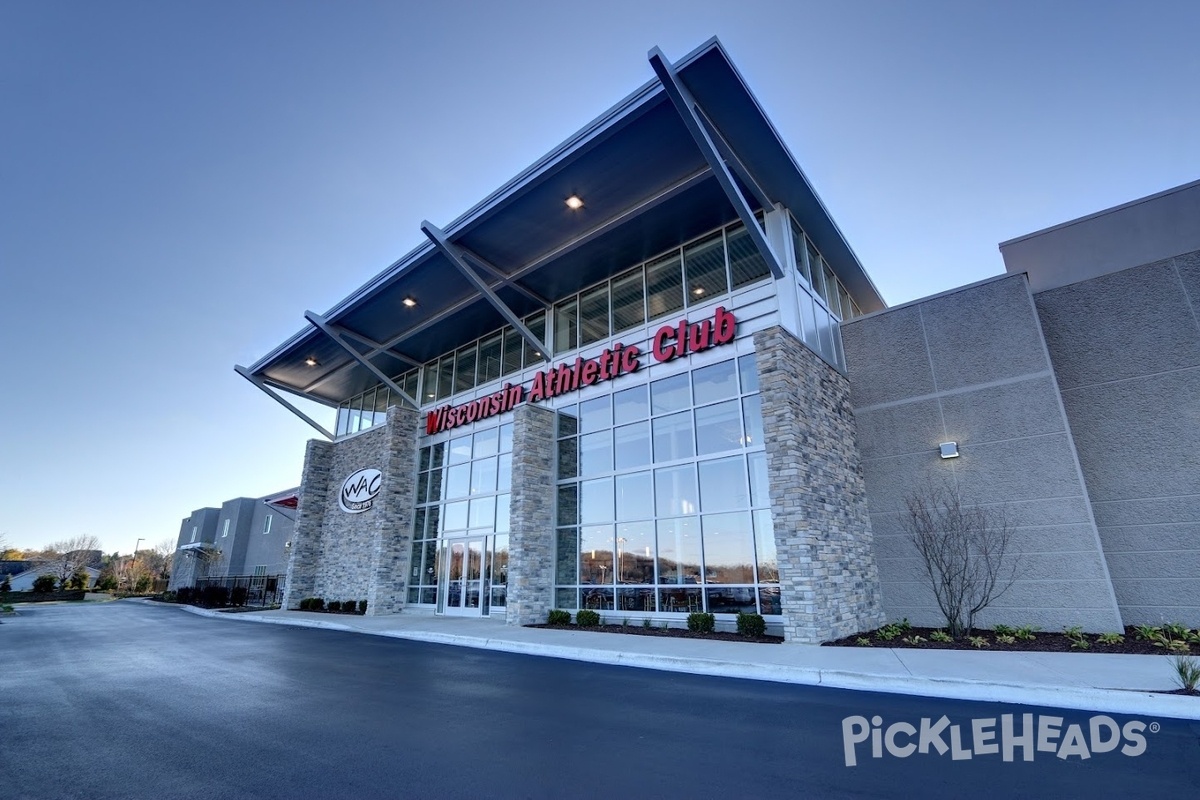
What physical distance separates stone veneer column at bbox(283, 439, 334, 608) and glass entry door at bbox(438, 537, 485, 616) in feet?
27.8

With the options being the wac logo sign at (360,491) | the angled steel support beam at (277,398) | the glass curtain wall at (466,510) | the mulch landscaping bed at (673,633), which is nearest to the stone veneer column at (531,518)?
the mulch landscaping bed at (673,633)

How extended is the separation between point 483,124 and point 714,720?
1660 cm

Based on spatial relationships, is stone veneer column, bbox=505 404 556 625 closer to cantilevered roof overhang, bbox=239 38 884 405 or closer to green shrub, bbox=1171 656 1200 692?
cantilevered roof overhang, bbox=239 38 884 405

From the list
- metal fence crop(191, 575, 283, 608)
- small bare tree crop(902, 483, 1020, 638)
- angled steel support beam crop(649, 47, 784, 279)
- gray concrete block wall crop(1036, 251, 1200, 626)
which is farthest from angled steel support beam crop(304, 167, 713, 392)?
metal fence crop(191, 575, 283, 608)

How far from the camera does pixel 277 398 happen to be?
77.1 ft

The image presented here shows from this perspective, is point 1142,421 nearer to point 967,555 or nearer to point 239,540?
point 967,555

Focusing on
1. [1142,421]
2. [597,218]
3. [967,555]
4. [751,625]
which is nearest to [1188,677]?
[967,555]

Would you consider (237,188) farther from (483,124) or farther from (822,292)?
(822,292)

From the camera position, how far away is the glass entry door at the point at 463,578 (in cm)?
1670

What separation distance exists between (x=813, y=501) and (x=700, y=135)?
7730mm

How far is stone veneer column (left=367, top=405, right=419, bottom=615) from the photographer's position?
18.5 metres

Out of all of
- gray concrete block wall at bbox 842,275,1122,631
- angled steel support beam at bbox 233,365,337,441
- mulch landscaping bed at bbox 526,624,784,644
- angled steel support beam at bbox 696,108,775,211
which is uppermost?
angled steel support beam at bbox 696,108,775,211

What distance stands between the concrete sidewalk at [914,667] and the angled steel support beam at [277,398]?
16916 millimetres

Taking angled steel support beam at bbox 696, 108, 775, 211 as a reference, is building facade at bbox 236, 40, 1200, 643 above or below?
below
